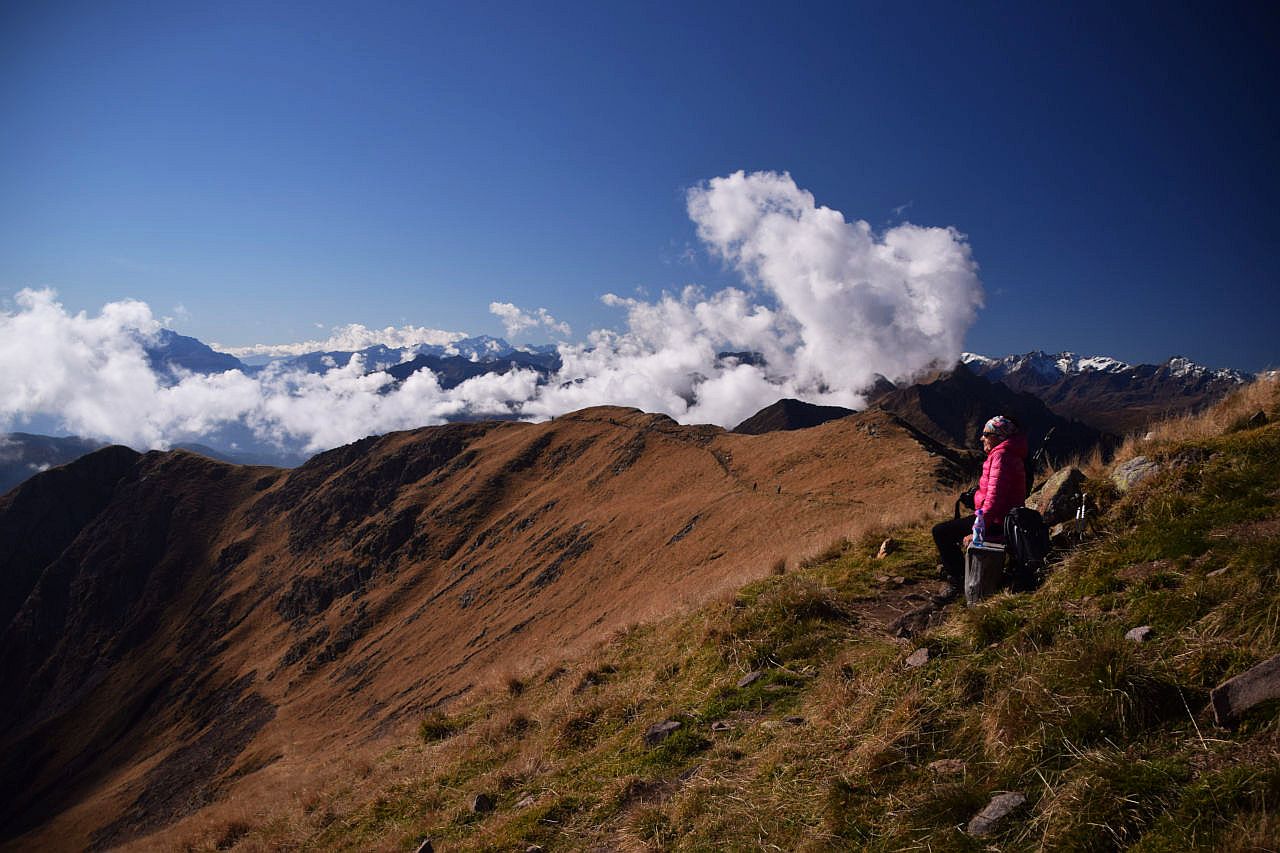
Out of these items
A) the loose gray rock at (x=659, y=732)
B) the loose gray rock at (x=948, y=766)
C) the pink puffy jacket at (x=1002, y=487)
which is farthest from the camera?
the pink puffy jacket at (x=1002, y=487)

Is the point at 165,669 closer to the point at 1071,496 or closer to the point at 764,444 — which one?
the point at 764,444

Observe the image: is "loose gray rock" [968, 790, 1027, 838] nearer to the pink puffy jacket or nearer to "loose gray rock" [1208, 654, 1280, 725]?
"loose gray rock" [1208, 654, 1280, 725]

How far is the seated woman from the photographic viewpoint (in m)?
8.09

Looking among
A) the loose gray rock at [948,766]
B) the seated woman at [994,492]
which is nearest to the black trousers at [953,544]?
the seated woman at [994,492]

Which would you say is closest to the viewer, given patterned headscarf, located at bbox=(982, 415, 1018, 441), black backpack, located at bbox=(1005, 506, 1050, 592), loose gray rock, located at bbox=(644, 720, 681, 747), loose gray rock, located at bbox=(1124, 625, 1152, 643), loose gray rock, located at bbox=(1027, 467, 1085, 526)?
loose gray rock, located at bbox=(1124, 625, 1152, 643)

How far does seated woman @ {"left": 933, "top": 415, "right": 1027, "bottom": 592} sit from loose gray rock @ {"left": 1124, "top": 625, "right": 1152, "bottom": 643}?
267 centimetres

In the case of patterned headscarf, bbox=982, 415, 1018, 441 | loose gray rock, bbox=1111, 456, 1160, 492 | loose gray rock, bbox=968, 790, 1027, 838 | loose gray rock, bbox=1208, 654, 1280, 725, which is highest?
patterned headscarf, bbox=982, 415, 1018, 441

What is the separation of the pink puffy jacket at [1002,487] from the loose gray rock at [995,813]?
4.74m

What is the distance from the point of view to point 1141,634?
5.09m

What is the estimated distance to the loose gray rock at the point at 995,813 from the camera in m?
3.78

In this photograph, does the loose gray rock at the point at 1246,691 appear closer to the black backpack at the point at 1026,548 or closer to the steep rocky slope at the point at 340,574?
the black backpack at the point at 1026,548

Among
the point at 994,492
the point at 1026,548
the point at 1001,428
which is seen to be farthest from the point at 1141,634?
the point at 1001,428

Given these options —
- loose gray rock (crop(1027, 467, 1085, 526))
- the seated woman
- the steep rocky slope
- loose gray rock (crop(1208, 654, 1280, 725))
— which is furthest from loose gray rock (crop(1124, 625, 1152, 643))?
the steep rocky slope

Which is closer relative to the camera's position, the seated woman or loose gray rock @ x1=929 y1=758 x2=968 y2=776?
loose gray rock @ x1=929 y1=758 x2=968 y2=776
